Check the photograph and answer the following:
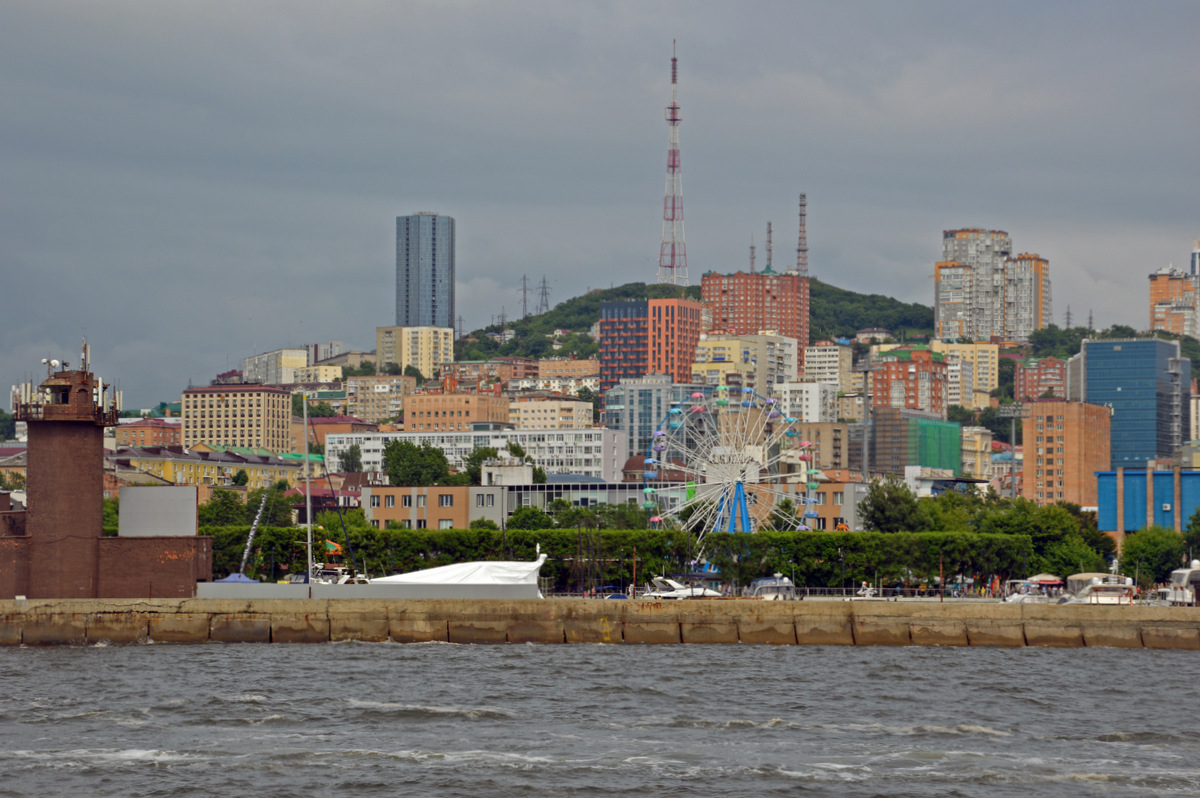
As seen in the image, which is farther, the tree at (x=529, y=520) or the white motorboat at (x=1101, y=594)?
the tree at (x=529, y=520)

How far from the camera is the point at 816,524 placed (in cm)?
13200

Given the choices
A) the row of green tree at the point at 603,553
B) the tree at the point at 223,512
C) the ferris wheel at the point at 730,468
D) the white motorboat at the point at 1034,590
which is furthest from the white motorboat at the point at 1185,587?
the tree at the point at 223,512

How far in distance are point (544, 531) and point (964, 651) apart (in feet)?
108

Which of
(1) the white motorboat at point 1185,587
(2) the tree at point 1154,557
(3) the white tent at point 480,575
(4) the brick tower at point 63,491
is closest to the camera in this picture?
(4) the brick tower at point 63,491

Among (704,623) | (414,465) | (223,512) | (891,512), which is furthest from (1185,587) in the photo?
(414,465)

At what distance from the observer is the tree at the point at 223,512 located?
12619cm

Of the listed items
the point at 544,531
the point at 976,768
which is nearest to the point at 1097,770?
the point at 976,768

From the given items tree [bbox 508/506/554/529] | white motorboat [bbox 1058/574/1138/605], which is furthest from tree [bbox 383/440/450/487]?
white motorboat [bbox 1058/574/1138/605]

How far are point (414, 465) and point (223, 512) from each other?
190 feet

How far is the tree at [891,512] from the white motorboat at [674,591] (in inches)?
1718

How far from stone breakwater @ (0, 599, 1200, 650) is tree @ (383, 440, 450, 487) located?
113 m

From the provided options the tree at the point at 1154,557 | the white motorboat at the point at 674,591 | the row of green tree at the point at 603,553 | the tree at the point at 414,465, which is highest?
the tree at the point at 414,465

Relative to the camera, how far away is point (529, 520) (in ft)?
376

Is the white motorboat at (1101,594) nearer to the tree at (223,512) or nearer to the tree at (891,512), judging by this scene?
the tree at (891,512)
